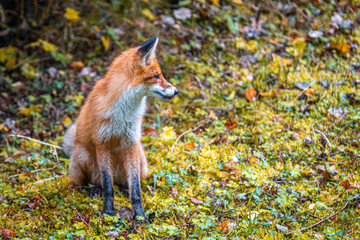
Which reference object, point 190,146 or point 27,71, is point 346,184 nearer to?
point 190,146

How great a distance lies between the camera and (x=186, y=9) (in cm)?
787

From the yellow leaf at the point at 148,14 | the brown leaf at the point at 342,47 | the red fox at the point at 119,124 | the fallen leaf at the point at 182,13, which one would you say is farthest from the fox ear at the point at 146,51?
the brown leaf at the point at 342,47

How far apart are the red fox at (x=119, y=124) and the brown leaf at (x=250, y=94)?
94.5 inches

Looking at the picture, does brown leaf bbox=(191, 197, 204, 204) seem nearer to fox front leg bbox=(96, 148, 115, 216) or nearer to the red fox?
the red fox

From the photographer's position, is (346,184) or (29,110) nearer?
(346,184)

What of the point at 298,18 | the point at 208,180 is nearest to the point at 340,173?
the point at 208,180

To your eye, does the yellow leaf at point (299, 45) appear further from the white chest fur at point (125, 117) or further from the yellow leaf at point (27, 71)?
the yellow leaf at point (27, 71)

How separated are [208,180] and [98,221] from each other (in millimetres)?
1486

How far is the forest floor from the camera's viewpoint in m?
3.48

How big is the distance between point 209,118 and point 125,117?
201cm

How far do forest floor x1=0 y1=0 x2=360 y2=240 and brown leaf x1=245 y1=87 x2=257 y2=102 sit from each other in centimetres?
8

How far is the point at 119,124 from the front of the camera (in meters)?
3.91

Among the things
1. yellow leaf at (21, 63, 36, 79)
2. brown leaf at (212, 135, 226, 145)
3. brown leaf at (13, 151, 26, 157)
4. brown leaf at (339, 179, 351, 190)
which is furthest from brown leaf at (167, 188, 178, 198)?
yellow leaf at (21, 63, 36, 79)

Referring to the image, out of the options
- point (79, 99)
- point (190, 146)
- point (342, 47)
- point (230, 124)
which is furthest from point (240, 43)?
point (79, 99)
